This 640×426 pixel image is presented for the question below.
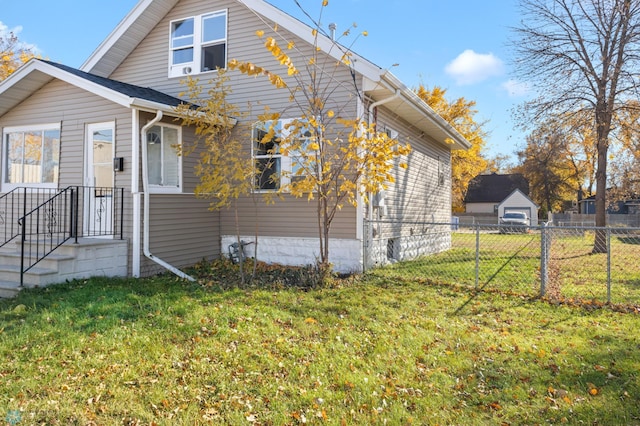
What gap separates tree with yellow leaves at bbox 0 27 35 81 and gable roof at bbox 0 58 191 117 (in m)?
13.0

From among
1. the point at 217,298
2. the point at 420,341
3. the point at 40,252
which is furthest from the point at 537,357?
the point at 40,252

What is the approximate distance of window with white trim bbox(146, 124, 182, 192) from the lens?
8172mm

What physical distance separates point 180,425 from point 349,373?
156 centimetres

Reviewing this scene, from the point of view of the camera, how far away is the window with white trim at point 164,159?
8.17 m

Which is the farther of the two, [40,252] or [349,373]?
[40,252]

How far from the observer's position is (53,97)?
8.52 meters

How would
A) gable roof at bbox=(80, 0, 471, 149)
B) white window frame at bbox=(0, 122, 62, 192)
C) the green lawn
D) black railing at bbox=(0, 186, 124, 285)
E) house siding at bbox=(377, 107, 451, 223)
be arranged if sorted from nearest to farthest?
the green lawn → black railing at bbox=(0, 186, 124, 285) → gable roof at bbox=(80, 0, 471, 149) → white window frame at bbox=(0, 122, 62, 192) → house siding at bbox=(377, 107, 451, 223)

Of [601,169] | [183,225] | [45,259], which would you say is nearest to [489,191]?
[601,169]

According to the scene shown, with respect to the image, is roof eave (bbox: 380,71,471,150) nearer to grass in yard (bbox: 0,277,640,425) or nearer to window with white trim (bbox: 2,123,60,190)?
grass in yard (bbox: 0,277,640,425)

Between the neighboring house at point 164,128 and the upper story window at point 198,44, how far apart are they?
28mm

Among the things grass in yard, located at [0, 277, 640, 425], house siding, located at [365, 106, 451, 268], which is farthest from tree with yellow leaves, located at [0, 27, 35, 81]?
house siding, located at [365, 106, 451, 268]

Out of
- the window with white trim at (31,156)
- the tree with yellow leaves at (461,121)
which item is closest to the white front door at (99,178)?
the window with white trim at (31,156)

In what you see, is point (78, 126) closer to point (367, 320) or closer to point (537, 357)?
point (367, 320)

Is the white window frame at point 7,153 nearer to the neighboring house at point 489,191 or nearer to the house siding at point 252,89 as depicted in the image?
the house siding at point 252,89
